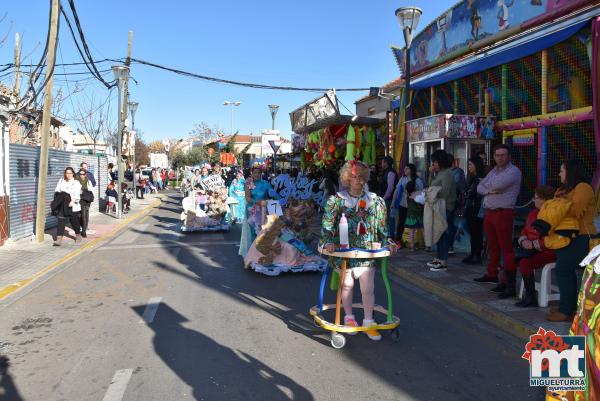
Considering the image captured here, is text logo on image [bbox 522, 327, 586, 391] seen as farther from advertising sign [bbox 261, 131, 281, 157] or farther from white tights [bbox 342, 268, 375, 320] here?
advertising sign [bbox 261, 131, 281, 157]

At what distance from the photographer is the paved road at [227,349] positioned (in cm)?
375

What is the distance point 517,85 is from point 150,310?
8540 millimetres

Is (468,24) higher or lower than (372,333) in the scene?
higher

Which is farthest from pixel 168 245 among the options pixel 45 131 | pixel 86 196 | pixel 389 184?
pixel 389 184

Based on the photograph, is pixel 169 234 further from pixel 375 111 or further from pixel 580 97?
pixel 375 111

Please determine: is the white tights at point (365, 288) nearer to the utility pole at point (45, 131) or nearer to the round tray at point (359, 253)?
the round tray at point (359, 253)

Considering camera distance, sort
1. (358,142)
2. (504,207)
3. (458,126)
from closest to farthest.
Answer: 1. (504,207)
2. (458,126)
3. (358,142)

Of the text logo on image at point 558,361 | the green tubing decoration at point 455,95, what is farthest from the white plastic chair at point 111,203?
the text logo on image at point 558,361

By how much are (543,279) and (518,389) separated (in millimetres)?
2198

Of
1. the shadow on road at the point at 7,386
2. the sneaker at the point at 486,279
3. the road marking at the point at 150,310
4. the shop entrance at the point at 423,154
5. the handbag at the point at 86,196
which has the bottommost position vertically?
the shadow on road at the point at 7,386

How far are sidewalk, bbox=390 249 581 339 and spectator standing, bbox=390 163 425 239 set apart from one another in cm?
92

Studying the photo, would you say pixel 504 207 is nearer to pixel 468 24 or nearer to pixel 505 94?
pixel 505 94

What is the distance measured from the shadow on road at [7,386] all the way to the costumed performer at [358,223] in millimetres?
2803

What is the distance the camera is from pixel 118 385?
383cm
